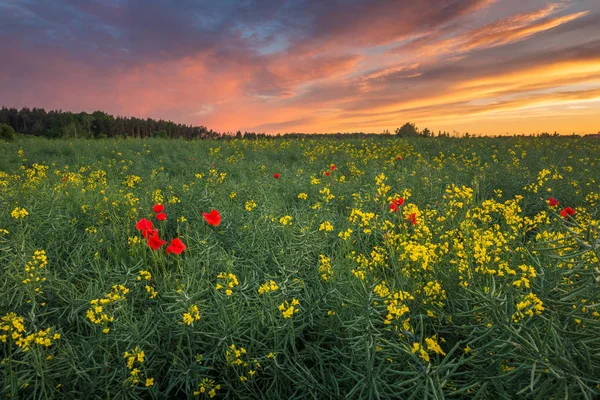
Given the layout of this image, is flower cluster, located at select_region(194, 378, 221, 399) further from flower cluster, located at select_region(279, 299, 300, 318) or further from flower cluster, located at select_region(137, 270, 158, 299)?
flower cluster, located at select_region(137, 270, 158, 299)

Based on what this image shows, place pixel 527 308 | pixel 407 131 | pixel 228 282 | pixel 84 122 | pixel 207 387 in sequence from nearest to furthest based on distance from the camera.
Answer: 1. pixel 527 308
2. pixel 207 387
3. pixel 228 282
4. pixel 407 131
5. pixel 84 122

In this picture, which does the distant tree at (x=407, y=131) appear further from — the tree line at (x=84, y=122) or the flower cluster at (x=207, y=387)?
the tree line at (x=84, y=122)

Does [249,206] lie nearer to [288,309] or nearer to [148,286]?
[148,286]

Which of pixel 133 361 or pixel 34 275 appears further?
pixel 34 275

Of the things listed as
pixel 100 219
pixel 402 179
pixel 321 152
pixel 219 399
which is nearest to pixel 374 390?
pixel 219 399

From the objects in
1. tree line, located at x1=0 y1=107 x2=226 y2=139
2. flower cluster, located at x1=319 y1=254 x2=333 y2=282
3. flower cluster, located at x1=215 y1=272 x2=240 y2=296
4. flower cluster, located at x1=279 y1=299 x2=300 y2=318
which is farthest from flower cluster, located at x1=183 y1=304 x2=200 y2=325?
tree line, located at x1=0 y1=107 x2=226 y2=139

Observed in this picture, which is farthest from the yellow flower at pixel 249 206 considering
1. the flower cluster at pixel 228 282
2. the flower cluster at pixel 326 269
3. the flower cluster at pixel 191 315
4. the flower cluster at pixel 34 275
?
the flower cluster at pixel 34 275

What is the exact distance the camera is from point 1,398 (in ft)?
5.80

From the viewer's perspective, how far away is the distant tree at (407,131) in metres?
21.8

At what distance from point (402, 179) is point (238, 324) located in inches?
184

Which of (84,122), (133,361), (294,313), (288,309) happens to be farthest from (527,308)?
(84,122)

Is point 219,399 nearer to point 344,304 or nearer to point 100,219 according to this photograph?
point 344,304

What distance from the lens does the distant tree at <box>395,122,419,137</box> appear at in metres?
21.8

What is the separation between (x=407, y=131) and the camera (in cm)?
2222
